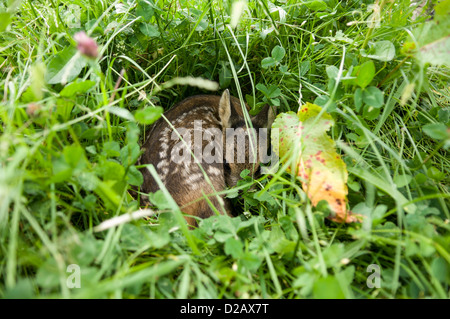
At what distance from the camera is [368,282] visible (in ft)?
4.41

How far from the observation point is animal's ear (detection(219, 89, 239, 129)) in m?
2.53

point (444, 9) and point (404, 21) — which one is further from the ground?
point (404, 21)

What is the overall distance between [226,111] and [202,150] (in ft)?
1.39

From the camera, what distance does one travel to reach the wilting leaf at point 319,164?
1.47 meters

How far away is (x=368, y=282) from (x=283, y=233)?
16.0 inches

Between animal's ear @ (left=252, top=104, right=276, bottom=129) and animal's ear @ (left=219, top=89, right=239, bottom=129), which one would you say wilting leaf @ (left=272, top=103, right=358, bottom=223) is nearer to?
animal's ear @ (left=252, top=104, right=276, bottom=129)

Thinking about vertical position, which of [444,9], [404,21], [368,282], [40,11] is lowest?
[368,282]

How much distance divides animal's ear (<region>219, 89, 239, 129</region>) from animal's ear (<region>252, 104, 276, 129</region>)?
0.19 metres

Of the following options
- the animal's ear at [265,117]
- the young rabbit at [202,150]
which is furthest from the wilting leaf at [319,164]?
the animal's ear at [265,117]

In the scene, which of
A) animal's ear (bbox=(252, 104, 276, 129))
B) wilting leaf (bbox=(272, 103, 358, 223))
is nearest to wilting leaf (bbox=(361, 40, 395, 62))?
wilting leaf (bbox=(272, 103, 358, 223))

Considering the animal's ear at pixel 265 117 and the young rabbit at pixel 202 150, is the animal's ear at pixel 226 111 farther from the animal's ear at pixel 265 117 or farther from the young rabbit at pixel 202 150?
the animal's ear at pixel 265 117

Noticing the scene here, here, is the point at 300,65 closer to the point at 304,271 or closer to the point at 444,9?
the point at 444,9

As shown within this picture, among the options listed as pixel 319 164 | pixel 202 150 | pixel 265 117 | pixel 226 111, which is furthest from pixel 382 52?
pixel 202 150

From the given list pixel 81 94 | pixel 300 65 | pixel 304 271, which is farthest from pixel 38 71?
pixel 300 65
